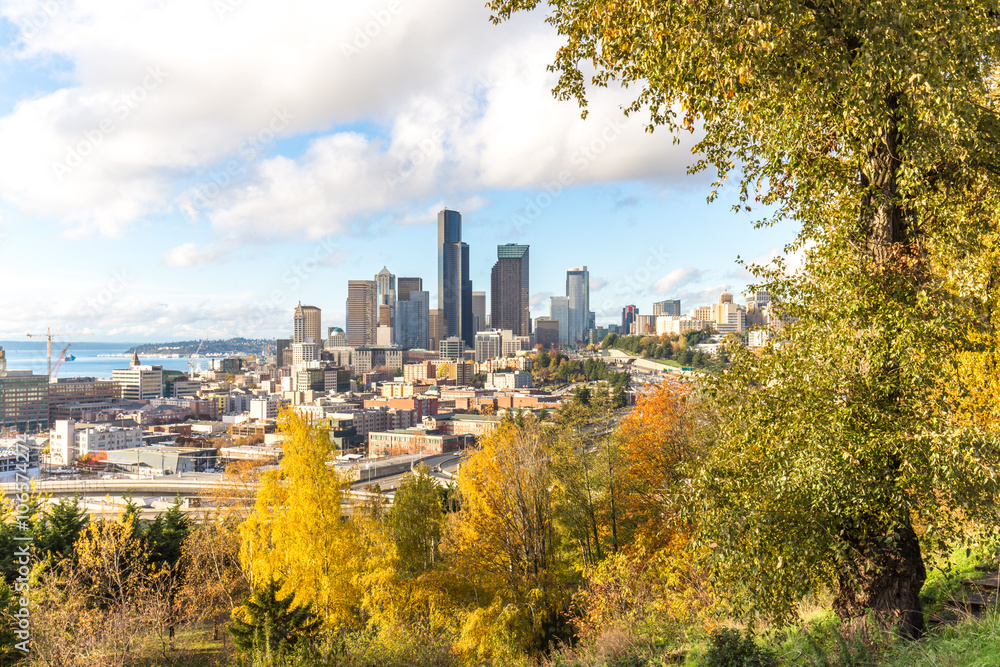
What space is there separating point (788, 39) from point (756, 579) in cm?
383

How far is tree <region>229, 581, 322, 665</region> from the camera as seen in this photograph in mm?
8586

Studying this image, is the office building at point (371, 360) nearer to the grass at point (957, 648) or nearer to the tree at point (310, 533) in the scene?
the tree at point (310, 533)

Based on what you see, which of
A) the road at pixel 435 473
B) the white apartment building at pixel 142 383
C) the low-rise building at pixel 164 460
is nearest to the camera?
the road at pixel 435 473

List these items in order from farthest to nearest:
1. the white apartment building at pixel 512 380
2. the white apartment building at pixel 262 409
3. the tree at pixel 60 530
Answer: the white apartment building at pixel 512 380 < the white apartment building at pixel 262 409 < the tree at pixel 60 530

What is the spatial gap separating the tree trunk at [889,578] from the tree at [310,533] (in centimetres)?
821

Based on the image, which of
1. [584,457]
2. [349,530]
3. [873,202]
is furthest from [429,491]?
[873,202]

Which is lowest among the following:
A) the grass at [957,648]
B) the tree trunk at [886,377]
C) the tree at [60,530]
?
the tree at [60,530]

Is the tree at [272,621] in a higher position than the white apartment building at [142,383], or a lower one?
higher

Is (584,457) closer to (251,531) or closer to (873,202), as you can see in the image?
(251,531)

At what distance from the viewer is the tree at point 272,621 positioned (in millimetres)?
8586

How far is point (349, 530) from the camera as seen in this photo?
1079cm

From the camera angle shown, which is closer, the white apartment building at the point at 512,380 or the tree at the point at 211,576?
the tree at the point at 211,576

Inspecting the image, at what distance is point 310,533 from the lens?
10.5 metres

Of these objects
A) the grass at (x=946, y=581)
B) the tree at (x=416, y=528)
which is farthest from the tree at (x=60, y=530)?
the grass at (x=946, y=581)
